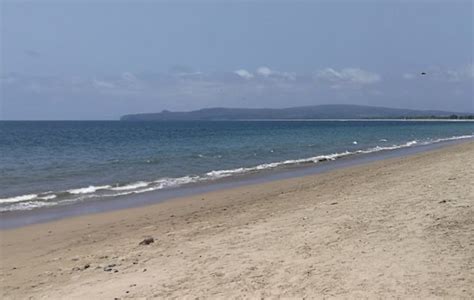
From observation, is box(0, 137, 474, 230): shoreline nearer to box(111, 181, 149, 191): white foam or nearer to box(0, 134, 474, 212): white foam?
box(0, 134, 474, 212): white foam

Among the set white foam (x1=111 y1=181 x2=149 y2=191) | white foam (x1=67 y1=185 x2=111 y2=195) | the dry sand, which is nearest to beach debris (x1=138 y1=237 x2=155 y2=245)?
the dry sand

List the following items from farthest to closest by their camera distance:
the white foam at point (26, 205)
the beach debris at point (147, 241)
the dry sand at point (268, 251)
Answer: the white foam at point (26, 205), the beach debris at point (147, 241), the dry sand at point (268, 251)

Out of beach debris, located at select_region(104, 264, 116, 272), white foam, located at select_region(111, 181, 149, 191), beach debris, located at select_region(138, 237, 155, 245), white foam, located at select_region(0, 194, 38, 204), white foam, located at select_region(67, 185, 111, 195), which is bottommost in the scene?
white foam, located at select_region(111, 181, 149, 191)

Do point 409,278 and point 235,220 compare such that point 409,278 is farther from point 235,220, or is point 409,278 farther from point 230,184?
point 230,184

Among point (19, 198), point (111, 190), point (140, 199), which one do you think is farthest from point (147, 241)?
point (111, 190)

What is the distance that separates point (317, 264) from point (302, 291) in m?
0.83

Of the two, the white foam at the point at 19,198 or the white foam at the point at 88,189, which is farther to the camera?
the white foam at the point at 88,189

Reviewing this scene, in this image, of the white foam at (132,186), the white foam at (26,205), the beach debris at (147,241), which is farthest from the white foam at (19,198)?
the beach debris at (147,241)

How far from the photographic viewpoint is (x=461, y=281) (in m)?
5.05

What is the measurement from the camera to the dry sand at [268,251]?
5.25 m

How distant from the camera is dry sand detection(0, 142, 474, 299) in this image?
17.2 feet

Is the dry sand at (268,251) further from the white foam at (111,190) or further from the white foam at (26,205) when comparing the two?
the white foam at (111,190)

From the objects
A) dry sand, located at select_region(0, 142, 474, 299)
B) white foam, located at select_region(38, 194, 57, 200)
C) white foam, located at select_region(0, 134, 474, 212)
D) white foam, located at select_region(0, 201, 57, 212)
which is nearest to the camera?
dry sand, located at select_region(0, 142, 474, 299)

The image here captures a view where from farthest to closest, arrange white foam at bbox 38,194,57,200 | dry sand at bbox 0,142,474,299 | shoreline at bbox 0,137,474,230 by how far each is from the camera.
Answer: white foam at bbox 38,194,57,200 → shoreline at bbox 0,137,474,230 → dry sand at bbox 0,142,474,299
